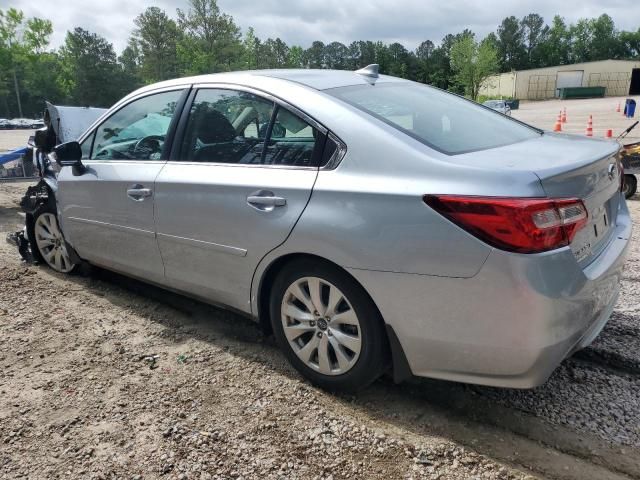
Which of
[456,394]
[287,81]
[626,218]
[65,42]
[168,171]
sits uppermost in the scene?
[65,42]

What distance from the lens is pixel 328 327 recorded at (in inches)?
103

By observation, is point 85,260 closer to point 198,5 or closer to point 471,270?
point 471,270

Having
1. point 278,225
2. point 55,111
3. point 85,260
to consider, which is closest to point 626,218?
point 278,225

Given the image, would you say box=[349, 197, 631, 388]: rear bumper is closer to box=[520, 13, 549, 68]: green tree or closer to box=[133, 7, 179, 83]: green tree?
box=[133, 7, 179, 83]: green tree

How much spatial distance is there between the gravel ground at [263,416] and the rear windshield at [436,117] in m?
1.31

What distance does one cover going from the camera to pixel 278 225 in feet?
8.65

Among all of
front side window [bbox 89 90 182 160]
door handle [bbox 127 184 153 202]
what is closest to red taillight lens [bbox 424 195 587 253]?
door handle [bbox 127 184 153 202]

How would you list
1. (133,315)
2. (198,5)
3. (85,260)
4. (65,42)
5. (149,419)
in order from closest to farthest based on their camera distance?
(149,419) → (133,315) → (85,260) → (198,5) → (65,42)

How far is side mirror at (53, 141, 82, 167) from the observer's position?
376 cm

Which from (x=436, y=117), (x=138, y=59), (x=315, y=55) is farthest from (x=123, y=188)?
(x=315, y=55)

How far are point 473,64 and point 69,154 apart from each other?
7465 cm

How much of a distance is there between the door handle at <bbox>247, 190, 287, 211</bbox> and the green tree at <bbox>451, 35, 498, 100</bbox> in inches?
2876

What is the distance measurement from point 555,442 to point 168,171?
258cm

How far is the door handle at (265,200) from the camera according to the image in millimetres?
2634
